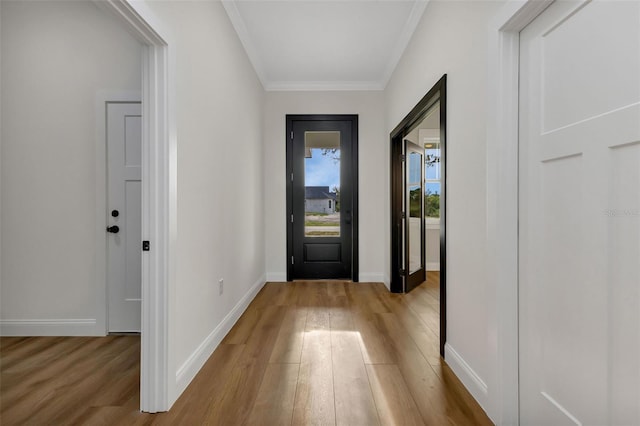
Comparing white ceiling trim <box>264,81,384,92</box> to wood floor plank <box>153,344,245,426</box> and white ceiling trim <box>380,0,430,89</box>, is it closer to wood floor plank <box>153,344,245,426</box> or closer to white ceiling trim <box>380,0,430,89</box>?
white ceiling trim <box>380,0,430,89</box>

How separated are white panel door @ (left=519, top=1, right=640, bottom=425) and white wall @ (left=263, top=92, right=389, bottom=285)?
2.93m

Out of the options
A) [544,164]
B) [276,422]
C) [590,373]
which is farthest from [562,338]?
[276,422]

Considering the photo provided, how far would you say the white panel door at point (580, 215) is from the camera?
979mm

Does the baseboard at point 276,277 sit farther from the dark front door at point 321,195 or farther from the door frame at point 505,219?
the door frame at point 505,219

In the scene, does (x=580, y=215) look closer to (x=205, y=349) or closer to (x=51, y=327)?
(x=205, y=349)

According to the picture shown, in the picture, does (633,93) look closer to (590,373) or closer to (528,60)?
(528,60)

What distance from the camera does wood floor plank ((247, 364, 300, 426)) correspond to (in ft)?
5.06

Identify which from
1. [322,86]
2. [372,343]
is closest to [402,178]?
[322,86]

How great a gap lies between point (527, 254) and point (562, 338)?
358mm

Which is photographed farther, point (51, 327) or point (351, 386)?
point (51, 327)

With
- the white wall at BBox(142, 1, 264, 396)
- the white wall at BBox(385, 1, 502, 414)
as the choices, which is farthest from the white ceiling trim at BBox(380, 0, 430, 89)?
the white wall at BBox(142, 1, 264, 396)

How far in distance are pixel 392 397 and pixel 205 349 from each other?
1.25 m

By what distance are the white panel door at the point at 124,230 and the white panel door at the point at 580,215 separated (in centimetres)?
271

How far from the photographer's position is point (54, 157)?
254 cm
